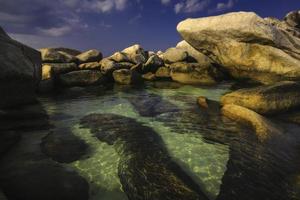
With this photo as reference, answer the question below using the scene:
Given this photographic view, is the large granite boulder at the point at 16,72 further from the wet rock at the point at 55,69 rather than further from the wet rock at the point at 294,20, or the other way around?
the wet rock at the point at 294,20

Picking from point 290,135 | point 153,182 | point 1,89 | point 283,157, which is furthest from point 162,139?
point 1,89

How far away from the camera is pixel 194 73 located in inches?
952

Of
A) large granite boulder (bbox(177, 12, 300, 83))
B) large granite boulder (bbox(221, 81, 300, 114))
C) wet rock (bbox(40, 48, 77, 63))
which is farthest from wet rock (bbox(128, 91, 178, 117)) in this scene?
wet rock (bbox(40, 48, 77, 63))

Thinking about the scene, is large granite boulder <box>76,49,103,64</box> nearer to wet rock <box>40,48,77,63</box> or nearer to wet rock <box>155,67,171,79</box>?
wet rock <box>40,48,77,63</box>

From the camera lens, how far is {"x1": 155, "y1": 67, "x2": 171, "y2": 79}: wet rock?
25594mm

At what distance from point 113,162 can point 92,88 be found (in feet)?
45.4

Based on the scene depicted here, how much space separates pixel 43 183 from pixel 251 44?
17492 mm

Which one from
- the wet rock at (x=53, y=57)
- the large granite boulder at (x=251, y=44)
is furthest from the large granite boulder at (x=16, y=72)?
the large granite boulder at (x=251, y=44)

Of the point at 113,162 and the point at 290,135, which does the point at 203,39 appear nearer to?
the point at 290,135

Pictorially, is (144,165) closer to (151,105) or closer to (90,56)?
(151,105)

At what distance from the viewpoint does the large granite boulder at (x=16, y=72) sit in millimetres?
10219

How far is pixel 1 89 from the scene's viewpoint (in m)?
10.5

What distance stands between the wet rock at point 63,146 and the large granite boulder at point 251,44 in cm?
1430

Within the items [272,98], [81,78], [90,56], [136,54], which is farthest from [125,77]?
[272,98]
